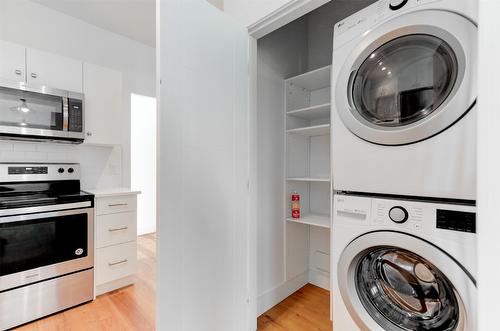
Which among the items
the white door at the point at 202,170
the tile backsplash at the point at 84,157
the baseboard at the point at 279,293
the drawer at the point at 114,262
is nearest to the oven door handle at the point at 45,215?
the drawer at the point at 114,262

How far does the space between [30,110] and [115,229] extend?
124cm

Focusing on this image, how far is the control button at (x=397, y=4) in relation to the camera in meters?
0.94

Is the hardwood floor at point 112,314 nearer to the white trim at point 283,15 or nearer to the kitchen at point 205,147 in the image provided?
the kitchen at point 205,147

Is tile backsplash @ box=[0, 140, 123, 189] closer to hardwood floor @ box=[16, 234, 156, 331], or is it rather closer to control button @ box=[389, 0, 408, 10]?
hardwood floor @ box=[16, 234, 156, 331]

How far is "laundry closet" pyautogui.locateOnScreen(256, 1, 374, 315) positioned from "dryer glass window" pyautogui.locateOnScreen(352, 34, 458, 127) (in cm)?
72

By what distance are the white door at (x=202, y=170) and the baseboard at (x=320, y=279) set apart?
0.94 m

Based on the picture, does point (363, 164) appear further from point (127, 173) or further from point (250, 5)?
point (127, 173)

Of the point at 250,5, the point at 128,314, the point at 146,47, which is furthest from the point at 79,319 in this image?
the point at 146,47

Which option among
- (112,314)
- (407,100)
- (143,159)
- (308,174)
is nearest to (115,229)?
(112,314)

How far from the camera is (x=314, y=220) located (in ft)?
6.53

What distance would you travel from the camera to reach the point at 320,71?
187 cm

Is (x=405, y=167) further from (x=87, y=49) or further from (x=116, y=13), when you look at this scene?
(x=87, y=49)

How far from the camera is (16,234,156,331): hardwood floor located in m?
1.68
